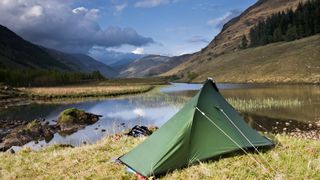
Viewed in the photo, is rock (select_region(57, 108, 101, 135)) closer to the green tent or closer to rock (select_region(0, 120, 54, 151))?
rock (select_region(0, 120, 54, 151))

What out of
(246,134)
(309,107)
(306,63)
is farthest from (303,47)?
(246,134)

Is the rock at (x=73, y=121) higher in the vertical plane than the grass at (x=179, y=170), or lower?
lower

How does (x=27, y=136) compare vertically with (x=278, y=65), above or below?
below

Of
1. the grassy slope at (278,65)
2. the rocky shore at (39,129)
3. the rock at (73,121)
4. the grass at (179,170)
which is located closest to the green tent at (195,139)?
the grass at (179,170)

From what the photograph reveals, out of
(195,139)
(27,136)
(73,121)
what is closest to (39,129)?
(27,136)

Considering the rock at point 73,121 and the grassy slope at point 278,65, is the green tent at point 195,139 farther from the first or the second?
the grassy slope at point 278,65

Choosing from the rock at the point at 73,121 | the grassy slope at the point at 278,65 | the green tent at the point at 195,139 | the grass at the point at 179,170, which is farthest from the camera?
the grassy slope at the point at 278,65

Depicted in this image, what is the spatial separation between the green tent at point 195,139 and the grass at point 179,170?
16.1 inches

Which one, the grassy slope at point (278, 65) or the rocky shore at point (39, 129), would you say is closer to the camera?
the rocky shore at point (39, 129)

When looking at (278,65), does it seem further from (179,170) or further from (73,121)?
(179,170)

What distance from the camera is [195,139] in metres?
11.7

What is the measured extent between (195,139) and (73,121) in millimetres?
30431

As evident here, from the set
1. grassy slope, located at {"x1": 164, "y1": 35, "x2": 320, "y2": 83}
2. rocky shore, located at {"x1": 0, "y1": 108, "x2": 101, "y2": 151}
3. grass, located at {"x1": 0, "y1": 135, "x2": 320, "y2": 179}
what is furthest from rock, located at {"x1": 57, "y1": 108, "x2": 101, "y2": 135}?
grassy slope, located at {"x1": 164, "y1": 35, "x2": 320, "y2": 83}

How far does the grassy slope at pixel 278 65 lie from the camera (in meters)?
121
